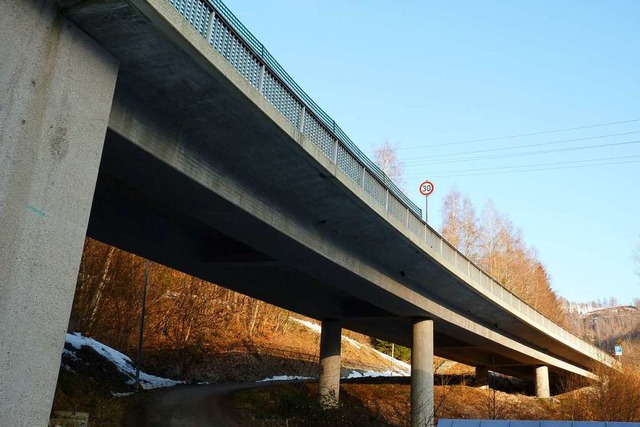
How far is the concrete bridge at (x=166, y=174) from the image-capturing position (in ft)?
23.8

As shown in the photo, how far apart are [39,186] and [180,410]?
571 inches

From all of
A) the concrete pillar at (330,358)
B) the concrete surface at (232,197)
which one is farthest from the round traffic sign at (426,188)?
the concrete pillar at (330,358)

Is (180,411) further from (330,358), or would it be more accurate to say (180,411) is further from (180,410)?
(330,358)

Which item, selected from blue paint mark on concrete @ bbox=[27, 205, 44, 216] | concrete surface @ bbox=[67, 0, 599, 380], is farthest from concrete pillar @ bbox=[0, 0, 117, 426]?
concrete surface @ bbox=[67, 0, 599, 380]

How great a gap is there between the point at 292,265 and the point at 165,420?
6597mm

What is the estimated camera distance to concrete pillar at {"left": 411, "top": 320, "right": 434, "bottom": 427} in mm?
23750

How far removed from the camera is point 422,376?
2431 centimetres

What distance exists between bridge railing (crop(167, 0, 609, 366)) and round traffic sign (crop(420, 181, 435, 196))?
651cm

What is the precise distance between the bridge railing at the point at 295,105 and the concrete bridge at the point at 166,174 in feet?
0.13

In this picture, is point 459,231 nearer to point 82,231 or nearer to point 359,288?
point 359,288

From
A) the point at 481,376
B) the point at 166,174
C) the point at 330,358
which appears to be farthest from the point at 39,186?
the point at 481,376

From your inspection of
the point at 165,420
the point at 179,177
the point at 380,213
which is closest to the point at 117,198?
the point at 179,177

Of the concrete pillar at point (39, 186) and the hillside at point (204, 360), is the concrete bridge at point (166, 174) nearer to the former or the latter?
the concrete pillar at point (39, 186)

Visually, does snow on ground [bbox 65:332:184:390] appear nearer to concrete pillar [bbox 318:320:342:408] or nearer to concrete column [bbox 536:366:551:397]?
concrete pillar [bbox 318:320:342:408]
